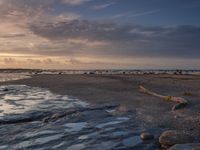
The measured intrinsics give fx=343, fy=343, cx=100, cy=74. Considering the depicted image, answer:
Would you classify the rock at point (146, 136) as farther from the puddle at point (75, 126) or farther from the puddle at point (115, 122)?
the puddle at point (75, 126)

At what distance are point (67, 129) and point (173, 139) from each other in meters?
4.31

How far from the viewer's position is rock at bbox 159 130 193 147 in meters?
9.92

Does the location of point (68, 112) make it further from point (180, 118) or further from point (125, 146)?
point (125, 146)

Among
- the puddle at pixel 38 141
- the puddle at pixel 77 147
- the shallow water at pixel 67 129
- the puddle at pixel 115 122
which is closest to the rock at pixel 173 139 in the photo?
the shallow water at pixel 67 129

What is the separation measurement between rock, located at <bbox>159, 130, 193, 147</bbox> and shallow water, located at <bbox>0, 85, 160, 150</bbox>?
1.33 ft

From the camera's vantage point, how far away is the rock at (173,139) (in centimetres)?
992

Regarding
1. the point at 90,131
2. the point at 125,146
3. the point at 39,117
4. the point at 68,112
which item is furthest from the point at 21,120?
the point at 125,146

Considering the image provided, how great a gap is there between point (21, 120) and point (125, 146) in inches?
249

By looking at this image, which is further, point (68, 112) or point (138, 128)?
point (68, 112)

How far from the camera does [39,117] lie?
15.7 meters

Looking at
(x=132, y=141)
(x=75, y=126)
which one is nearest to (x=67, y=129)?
(x=75, y=126)

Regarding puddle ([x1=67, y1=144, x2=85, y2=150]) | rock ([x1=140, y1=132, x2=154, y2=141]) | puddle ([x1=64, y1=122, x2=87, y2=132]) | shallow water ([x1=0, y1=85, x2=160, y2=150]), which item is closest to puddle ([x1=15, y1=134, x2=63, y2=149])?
shallow water ([x1=0, y1=85, x2=160, y2=150])

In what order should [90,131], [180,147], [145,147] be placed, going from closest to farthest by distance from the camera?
[180,147] < [145,147] < [90,131]

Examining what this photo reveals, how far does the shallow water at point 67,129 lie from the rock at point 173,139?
405 millimetres
